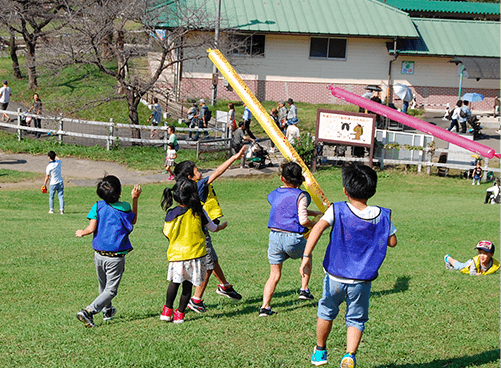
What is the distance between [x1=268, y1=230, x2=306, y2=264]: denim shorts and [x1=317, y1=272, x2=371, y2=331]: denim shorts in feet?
4.97

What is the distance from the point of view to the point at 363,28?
32031mm

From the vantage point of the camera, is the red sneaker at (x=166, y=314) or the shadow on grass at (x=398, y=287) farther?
the shadow on grass at (x=398, y=287)

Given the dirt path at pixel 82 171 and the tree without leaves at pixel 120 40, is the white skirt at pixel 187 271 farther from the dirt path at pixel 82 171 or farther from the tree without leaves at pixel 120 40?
the tree without leaves at pixel 120 40

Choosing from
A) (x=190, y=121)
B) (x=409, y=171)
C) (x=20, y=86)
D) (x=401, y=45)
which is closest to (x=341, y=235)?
(x=409, y=171)

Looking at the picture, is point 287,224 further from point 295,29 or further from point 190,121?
point 295,29

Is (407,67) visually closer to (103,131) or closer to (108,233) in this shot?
(103,131)

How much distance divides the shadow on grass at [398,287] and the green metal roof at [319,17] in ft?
79.4

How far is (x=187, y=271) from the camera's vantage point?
6297 mm

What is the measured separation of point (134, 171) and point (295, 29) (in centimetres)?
1469

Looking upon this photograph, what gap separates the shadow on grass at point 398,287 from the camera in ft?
25.0

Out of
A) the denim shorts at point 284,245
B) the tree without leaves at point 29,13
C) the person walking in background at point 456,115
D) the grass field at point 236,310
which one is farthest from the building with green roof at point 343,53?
the denim shorts at point 284,245

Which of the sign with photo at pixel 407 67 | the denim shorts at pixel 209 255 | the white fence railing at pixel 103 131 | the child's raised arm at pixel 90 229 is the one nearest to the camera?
the child's raised arm at pixel 90 229

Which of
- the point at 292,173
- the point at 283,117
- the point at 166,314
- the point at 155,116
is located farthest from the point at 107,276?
the point at 155,116

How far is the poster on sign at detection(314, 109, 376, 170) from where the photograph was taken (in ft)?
66.4
